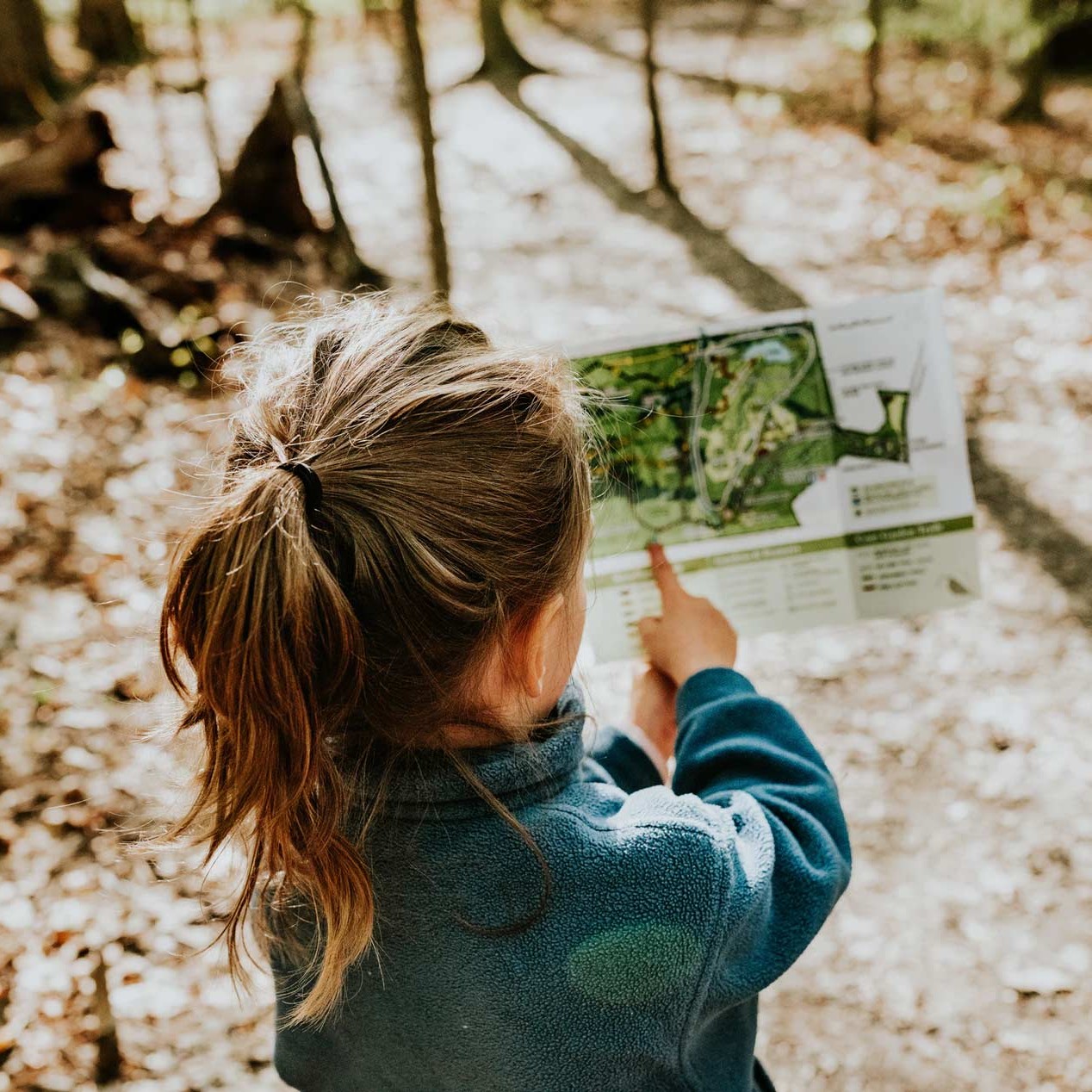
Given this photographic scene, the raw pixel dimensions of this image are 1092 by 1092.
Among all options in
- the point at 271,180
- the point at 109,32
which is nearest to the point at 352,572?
the point at 271,180

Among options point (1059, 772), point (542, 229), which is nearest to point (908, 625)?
point (1059, 772)

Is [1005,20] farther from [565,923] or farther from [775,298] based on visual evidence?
[565,923]

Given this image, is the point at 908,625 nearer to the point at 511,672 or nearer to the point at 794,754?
the point at 794,754

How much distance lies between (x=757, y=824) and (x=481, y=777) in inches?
12.4

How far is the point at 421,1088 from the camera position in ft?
3.74

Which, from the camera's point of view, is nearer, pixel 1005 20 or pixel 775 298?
pixel 775 298

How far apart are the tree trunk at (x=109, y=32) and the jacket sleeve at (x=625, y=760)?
50.1ft

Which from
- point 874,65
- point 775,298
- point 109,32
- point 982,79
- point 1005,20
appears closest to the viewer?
point 775,298

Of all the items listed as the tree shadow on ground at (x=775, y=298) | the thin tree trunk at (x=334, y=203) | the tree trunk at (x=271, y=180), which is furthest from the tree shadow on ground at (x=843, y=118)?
the tree trunk at (x=271, y=180)

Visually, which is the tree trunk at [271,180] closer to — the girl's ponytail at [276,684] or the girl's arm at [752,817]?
the girl's arm at [752,817]

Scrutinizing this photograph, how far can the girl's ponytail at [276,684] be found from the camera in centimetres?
96

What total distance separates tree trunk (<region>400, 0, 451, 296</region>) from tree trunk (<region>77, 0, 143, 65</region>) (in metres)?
11.7

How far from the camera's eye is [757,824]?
3.65 feet

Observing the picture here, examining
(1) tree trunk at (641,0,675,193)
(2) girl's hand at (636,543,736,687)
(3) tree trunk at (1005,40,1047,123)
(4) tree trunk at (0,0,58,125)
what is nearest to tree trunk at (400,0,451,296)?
(2) girl's hand at (636,543,736,687)
